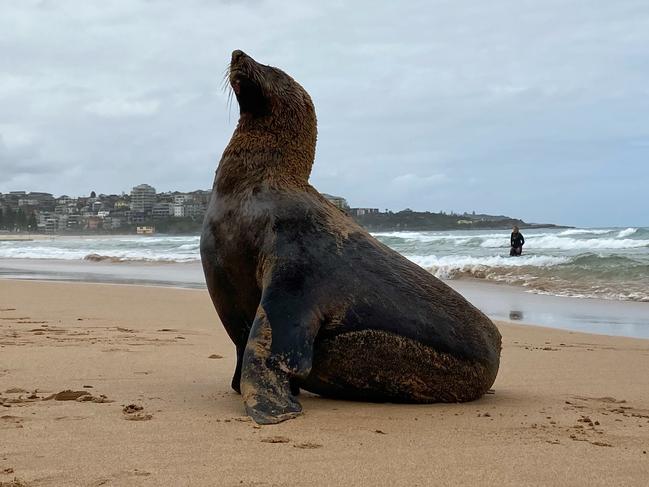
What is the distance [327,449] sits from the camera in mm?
3484

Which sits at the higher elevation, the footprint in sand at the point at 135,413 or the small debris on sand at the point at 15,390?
the footprint in sand at the point at 135,413

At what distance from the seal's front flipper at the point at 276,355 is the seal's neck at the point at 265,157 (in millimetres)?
915

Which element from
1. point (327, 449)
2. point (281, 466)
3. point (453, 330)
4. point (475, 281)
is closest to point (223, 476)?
point (281, 466)

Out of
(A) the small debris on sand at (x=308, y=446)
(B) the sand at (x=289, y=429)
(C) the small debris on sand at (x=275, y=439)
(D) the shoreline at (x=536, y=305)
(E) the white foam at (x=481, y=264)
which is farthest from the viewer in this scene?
(E) the white foam at (x=481, y=264)

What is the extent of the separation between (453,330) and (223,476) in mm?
2316

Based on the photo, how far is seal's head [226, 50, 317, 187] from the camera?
5129 millimetres

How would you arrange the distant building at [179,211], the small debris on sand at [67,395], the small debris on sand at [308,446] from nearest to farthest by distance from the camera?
the small debris on sand at [308,446] → the small debris on sand at [67,395] → the distant building at [179,211]

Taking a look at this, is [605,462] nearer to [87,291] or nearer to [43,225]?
[87,291]

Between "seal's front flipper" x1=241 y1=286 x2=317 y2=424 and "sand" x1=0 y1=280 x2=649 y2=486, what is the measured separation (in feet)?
0.46

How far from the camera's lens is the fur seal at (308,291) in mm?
4484

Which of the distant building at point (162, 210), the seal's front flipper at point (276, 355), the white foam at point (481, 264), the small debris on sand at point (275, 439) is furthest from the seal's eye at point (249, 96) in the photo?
the distant building at point (162, 210)

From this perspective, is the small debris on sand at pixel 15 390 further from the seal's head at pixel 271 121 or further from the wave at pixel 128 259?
the wave at pixel 128 259

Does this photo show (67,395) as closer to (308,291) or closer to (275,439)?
(308,291)

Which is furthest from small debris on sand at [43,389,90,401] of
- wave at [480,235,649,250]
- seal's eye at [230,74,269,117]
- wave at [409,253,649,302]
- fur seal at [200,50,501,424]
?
wave at [480,235,649,250]
